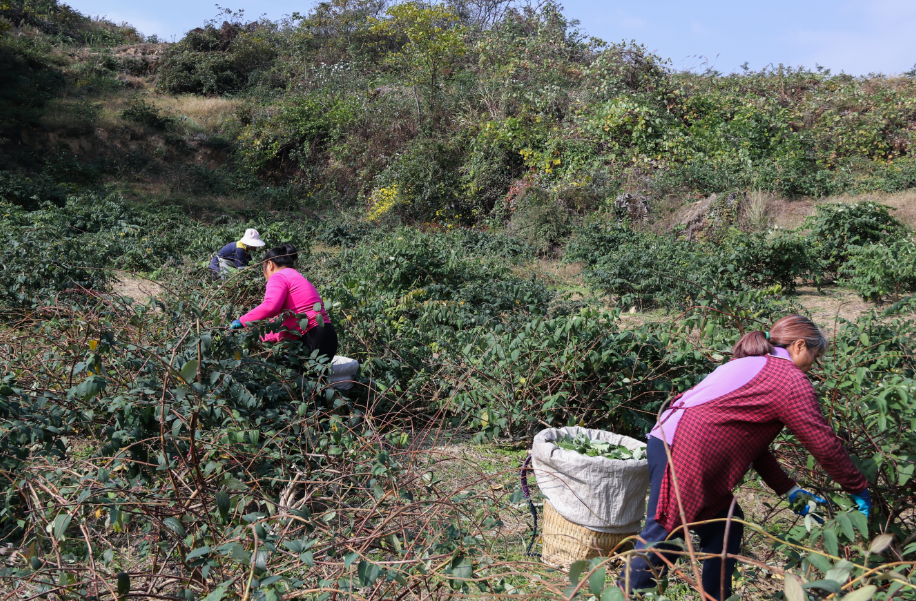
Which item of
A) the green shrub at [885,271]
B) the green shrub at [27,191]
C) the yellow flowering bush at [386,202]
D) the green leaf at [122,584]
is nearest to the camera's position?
the green leaf at [122,584]

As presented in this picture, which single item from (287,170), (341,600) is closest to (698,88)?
(287,170)

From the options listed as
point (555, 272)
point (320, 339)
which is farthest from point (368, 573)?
point (555, 272)

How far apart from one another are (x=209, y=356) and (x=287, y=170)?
55.9ft

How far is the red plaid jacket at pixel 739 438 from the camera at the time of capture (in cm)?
213

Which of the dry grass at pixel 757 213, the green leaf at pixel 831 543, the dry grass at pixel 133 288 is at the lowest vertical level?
the dry grass at pixel 133 288

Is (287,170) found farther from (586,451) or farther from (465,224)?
(586,451)

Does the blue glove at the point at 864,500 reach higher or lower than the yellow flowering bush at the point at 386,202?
lower

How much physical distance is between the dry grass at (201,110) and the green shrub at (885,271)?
18368 millimetres

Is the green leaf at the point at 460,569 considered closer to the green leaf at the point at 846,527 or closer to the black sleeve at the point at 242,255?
the green leaf at the point at 846,527

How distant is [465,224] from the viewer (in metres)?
15.3

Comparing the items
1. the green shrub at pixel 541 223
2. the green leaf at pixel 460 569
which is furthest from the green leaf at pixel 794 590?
the green shrub at pixel 541 223

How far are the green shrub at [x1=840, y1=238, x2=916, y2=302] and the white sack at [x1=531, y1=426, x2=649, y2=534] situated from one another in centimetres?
625

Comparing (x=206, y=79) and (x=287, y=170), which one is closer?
(x=287, y=170)

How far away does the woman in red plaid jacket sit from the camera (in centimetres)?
214
